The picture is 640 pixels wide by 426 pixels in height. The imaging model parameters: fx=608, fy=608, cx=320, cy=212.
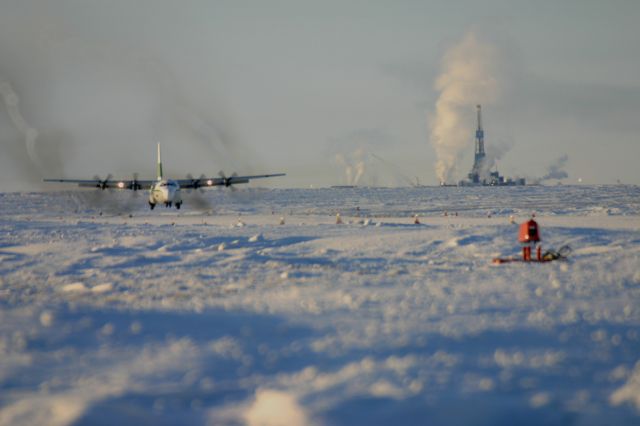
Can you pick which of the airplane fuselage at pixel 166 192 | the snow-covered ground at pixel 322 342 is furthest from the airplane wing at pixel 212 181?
the snow-covered ground at pixel 322 342

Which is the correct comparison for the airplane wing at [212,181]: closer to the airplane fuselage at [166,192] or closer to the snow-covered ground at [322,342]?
the airplane fuselage at [166,192]

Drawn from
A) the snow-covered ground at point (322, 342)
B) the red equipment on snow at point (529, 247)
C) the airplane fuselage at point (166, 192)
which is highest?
the airplane fuselage at point (166, 192)

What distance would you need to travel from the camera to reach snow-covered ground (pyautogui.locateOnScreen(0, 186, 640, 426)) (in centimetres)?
802

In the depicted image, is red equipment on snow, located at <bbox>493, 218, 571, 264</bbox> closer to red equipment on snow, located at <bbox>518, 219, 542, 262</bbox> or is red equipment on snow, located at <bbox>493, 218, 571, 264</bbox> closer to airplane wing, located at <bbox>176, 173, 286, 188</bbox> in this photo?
red equipment on snow, located at <bbox>518, 219, 542, 262</bbox>

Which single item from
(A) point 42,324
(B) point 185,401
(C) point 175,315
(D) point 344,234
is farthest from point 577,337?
(D) point 344,234

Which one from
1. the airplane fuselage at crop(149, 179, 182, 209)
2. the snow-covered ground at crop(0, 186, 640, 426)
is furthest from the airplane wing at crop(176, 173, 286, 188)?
the snow-covered ground at crop(0, 186, 640, 426)

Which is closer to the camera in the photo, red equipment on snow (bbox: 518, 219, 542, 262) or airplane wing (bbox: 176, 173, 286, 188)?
red equipment on snow (bbox: 518, 219, 542, 262)

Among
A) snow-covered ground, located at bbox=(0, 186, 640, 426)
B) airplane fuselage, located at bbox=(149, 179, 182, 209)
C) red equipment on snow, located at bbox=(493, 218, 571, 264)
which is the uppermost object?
airplane fuselage, located at bbox=(149, 179, 182, 209)

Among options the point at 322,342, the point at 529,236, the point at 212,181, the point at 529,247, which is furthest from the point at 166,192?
the point at 322,342

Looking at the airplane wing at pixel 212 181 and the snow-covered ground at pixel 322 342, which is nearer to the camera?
the snow-covered ground at pixel 322 342

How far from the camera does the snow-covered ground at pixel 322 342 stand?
26.3 feet

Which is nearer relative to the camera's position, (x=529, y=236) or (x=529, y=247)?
(x=529, y=236)

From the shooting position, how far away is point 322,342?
10.8 metres

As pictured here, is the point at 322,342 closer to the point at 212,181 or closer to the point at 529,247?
the point at 529,247
